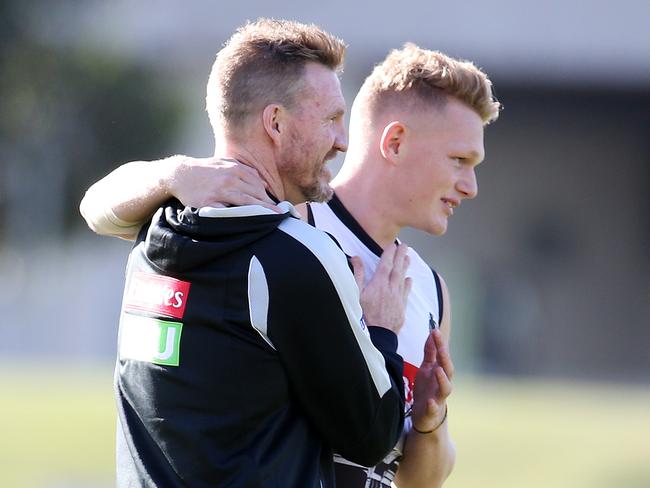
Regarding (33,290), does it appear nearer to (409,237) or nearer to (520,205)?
(409,237)

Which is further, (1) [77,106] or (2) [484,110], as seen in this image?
(1) [77,106]

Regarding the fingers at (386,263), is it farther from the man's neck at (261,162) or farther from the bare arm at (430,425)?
the man's neck at (261,162)

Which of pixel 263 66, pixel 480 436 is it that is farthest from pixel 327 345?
pixel 480 436

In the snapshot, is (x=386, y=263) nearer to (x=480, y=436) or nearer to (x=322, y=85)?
(x=322, y=85)

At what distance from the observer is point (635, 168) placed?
3988cm

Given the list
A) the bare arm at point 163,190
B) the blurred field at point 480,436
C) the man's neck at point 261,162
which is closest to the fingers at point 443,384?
the man's neck at point 261,162

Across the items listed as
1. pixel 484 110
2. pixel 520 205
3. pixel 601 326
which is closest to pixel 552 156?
pixel 520 205

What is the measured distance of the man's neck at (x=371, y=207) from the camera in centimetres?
451

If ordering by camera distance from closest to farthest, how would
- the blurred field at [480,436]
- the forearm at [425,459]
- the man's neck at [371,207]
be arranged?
the forearm at [425,459]
the man's neck at [371,207]
the blurred field at [480,436]

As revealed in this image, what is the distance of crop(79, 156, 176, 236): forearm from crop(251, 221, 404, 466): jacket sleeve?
52cm

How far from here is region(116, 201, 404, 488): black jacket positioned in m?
3.24

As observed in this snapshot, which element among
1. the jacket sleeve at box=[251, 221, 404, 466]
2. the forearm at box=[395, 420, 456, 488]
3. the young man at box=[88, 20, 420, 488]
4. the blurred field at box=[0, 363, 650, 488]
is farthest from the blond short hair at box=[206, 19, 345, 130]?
the blurred field at box=[0, 363, 650, 488]

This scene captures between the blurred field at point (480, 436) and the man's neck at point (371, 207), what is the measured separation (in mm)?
8133

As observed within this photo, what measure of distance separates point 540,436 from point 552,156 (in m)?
23.4
